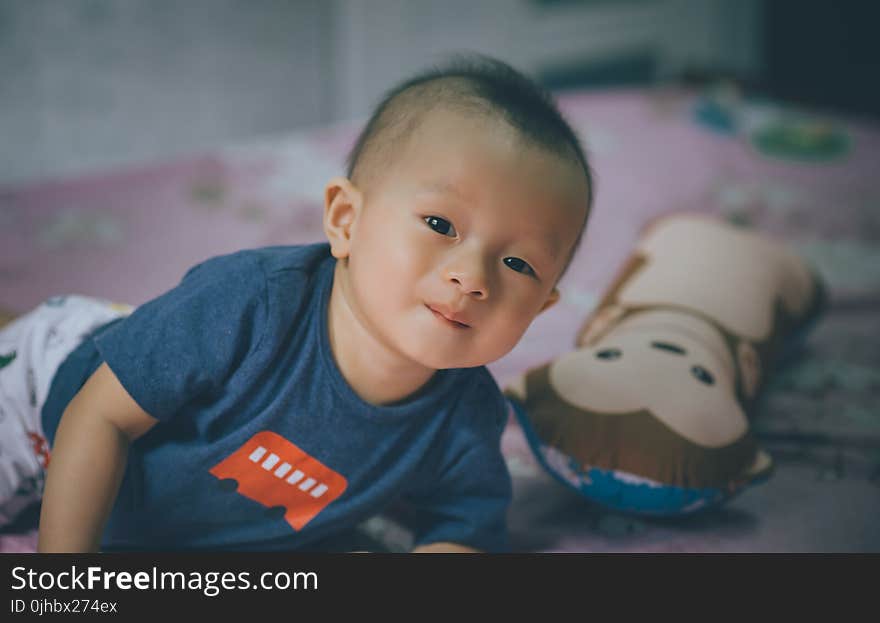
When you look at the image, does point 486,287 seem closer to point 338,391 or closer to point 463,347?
point 463,347

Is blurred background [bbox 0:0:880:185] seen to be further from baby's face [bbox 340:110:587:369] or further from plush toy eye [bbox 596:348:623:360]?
baby's face [bbox 340:110:587:369]

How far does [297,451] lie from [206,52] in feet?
6.19

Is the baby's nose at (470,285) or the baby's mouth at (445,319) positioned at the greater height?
the baby's nose at (470,285)

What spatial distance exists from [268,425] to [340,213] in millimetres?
185

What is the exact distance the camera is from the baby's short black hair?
62 centimetres

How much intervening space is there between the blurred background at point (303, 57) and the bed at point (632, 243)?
1.35ft

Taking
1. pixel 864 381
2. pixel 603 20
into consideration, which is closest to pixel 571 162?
pixel 864 381

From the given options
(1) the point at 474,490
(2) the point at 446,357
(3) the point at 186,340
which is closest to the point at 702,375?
(1) the point at 474,490

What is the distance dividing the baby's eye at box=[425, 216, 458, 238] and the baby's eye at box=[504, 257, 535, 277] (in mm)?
46

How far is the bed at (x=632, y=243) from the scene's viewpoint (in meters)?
0.89

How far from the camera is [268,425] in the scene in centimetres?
70

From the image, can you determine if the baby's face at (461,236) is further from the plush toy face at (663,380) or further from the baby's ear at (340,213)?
the plush toy face at (663,380)

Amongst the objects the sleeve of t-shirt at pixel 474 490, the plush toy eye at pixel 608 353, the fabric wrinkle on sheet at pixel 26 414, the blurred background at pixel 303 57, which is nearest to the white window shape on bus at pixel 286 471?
the sleeve of t-shirt at pixel 474 490

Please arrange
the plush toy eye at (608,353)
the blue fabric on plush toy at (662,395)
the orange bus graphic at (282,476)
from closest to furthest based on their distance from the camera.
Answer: the orange bus graphic at (282,476) → the blue fabric on plush toy at (662,395) → the plush toy eye at (608,353)
